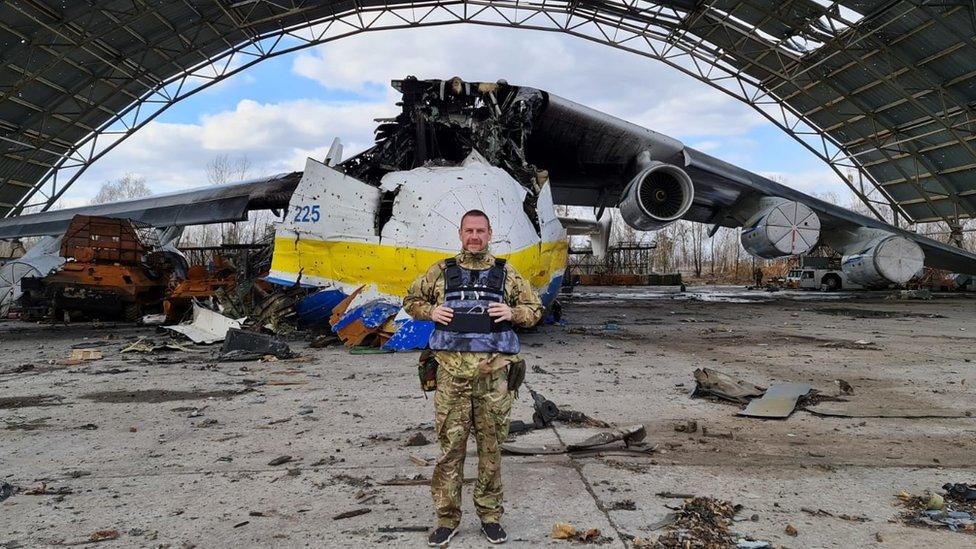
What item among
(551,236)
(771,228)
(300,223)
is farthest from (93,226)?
(771,228)

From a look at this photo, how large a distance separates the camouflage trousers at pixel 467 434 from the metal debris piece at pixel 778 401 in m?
2.91

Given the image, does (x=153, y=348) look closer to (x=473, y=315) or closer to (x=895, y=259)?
(x=473, y=315)

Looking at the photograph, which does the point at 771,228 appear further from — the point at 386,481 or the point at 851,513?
the point at 386,481

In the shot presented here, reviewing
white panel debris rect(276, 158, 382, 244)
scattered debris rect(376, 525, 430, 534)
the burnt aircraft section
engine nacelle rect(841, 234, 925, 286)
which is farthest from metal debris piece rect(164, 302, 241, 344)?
engine nacelle rect(841, 234, 925, 286)

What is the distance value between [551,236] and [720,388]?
369 centimetres

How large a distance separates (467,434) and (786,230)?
1249cm

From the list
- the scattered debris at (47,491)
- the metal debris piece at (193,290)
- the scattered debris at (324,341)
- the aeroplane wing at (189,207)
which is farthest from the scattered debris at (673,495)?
the aeroplane wing at (189,207)

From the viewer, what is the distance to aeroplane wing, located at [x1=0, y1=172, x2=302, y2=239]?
1346 cm

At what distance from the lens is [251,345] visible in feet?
27.2

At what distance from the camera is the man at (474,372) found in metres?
2.64

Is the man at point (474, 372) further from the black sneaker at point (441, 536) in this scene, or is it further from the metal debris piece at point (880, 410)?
the metal debris piece at point (880, 410)

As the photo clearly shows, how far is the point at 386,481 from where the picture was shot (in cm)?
326

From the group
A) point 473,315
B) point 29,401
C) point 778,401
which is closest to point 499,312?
point 473,315

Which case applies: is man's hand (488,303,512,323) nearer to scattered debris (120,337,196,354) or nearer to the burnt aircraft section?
the burnt aircraft section
